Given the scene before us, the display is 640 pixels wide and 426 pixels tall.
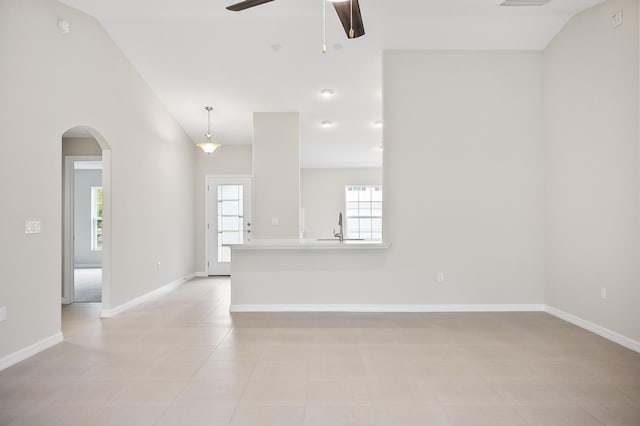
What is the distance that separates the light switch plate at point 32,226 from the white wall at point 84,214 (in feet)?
26.6

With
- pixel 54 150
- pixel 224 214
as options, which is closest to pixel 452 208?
pixel 54 150

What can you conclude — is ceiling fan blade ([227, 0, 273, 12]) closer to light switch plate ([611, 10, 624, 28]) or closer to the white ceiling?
the white ceiling

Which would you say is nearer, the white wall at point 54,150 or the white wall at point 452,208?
the white wall at point 54,150

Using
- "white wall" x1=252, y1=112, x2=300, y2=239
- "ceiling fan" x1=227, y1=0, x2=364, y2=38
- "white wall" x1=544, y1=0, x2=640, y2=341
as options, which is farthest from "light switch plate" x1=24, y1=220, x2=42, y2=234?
"white wall" x1=544, y1=0, x2=640, y2=341

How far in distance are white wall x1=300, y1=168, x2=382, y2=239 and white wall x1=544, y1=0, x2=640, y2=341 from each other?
19.2ft

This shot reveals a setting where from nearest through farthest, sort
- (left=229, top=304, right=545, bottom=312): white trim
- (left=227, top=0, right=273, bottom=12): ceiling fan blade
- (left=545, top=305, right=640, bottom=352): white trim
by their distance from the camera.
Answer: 1. (left=227, top=0, right=273, bottom=12): ceiling fan blade
2. (left=545, top=305, right=640, bottom=352): white trim
3. (left=229, top=304, right=545, bottom=312): white trim

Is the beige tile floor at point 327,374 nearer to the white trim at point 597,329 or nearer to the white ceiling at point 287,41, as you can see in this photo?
the white trim at point 597,329

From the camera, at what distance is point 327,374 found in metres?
3.06

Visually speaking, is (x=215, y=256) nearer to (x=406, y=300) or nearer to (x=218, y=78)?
(x=218, y=78)

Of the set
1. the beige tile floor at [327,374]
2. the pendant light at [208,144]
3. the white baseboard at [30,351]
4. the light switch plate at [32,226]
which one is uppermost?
the pendant light at [208,144]

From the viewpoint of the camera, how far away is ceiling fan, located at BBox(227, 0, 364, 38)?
9.31ft

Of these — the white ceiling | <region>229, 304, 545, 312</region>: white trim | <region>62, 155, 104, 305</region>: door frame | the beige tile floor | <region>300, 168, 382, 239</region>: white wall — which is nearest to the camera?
the beige tile floor

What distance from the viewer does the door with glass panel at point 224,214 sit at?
8.58 metres

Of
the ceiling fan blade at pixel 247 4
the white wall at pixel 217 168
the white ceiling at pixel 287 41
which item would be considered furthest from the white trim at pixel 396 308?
the white wall at pixel 217 168
